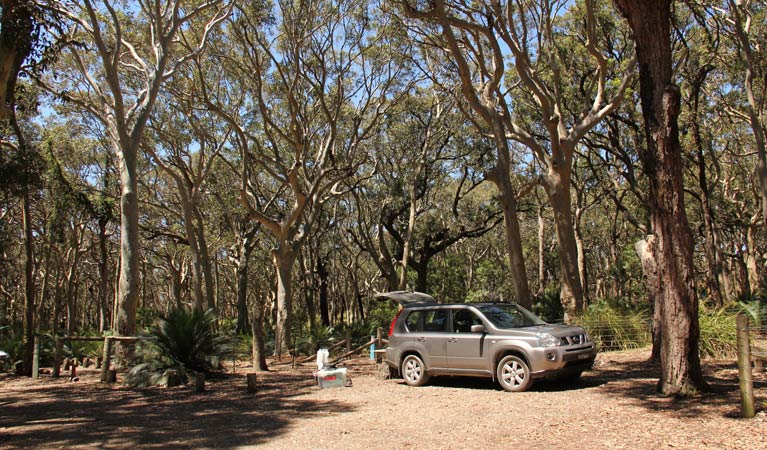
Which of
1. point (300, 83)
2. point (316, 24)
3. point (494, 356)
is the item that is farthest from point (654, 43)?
point (300, 83)

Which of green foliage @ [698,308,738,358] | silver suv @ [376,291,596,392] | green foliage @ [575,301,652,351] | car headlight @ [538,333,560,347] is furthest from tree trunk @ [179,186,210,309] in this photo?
green foliage @ [698,308,738,358]

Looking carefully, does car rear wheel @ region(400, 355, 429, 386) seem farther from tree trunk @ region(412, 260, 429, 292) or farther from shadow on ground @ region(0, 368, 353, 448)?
tree trunk @ region(412, 260, 429, 292)

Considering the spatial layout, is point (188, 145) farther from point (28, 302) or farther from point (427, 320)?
point (427, 320)

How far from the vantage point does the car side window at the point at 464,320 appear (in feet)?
35.8

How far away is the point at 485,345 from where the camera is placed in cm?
1034

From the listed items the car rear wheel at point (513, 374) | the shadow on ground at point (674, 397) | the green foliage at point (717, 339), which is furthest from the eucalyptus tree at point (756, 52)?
the car rear wheel at point (513, 374)

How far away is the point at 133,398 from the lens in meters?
11.1

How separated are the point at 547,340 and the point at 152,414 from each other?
6.42 metres

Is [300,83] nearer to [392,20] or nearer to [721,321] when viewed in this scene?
[392,20]

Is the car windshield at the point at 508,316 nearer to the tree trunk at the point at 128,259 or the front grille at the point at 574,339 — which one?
the front grille at the point at 574,339

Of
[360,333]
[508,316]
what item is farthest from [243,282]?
[508,316]

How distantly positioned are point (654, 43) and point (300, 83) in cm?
1599

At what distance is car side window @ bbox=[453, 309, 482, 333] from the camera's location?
35.8ft

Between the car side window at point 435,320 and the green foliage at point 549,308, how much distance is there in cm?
955
